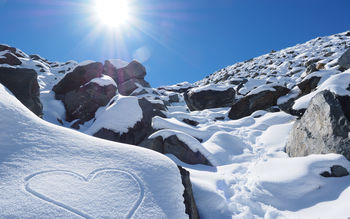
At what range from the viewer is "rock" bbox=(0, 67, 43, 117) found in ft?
28.7

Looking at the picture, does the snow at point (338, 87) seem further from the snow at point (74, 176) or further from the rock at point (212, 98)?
the rock at point (212, 98)

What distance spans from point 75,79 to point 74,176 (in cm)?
1506

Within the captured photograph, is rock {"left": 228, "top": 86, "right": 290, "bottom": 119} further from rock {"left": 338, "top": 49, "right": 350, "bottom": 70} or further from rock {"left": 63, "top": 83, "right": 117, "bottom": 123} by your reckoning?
rock {"left": 63, "top": 83, "right": 117, "bottom": 123}

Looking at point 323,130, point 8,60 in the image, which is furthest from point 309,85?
point 8,60

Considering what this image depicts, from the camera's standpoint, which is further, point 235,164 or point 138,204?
point 235,164

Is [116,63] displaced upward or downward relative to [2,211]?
upward

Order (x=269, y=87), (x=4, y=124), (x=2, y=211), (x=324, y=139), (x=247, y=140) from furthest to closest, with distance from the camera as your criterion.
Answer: (x=269, y=87) < (x=247, y=140) < (x=324, y=139) < (x=4, y=124) < (x=2, y=211)

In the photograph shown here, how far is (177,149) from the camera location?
6.96m

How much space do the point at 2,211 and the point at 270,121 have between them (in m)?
10.6

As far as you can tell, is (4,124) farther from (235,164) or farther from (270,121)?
(270,121)

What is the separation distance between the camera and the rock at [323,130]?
15.2 ft

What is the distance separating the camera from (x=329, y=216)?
3.33 metres

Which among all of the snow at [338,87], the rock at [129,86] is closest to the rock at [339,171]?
the snow at [338,87]

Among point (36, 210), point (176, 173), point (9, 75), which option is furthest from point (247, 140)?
point (9, 75)
